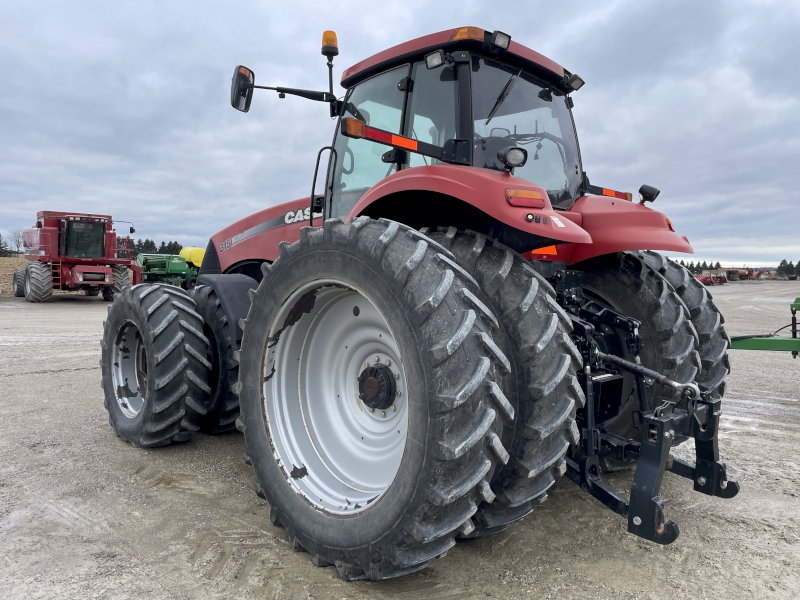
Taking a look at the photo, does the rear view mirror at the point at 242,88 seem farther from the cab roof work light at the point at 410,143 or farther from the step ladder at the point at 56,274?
the step ladder at the point at 56,274

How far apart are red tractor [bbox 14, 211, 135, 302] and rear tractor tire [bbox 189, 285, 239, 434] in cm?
1544

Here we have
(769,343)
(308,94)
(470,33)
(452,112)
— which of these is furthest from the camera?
(769,343)

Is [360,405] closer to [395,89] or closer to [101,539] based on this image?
[101,539]

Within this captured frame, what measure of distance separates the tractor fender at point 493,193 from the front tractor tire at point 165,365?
1853 millimetres

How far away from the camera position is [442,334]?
1.87 meters

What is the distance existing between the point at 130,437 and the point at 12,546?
1.33 metres

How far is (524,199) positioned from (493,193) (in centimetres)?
12

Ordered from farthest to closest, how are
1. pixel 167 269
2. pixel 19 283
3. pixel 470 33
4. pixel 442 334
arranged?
1. pixel 167 269
2. pixel 19 283
3. pixel 470 33
4. pixel 442 334

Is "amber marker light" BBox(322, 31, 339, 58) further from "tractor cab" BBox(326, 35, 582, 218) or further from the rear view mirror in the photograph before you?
the rear view mirror

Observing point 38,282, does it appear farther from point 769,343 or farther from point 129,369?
point 769,343

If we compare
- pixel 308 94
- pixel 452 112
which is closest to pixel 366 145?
pixel 308 94

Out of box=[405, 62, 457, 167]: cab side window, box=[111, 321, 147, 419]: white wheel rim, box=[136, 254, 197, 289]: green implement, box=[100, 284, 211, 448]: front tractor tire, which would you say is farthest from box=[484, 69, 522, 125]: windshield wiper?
box=[136, 254, 197, 289]: green implement

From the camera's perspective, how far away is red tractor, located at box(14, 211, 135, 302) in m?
17.1

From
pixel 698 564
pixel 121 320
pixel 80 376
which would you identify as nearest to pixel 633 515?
pixel 698 564
